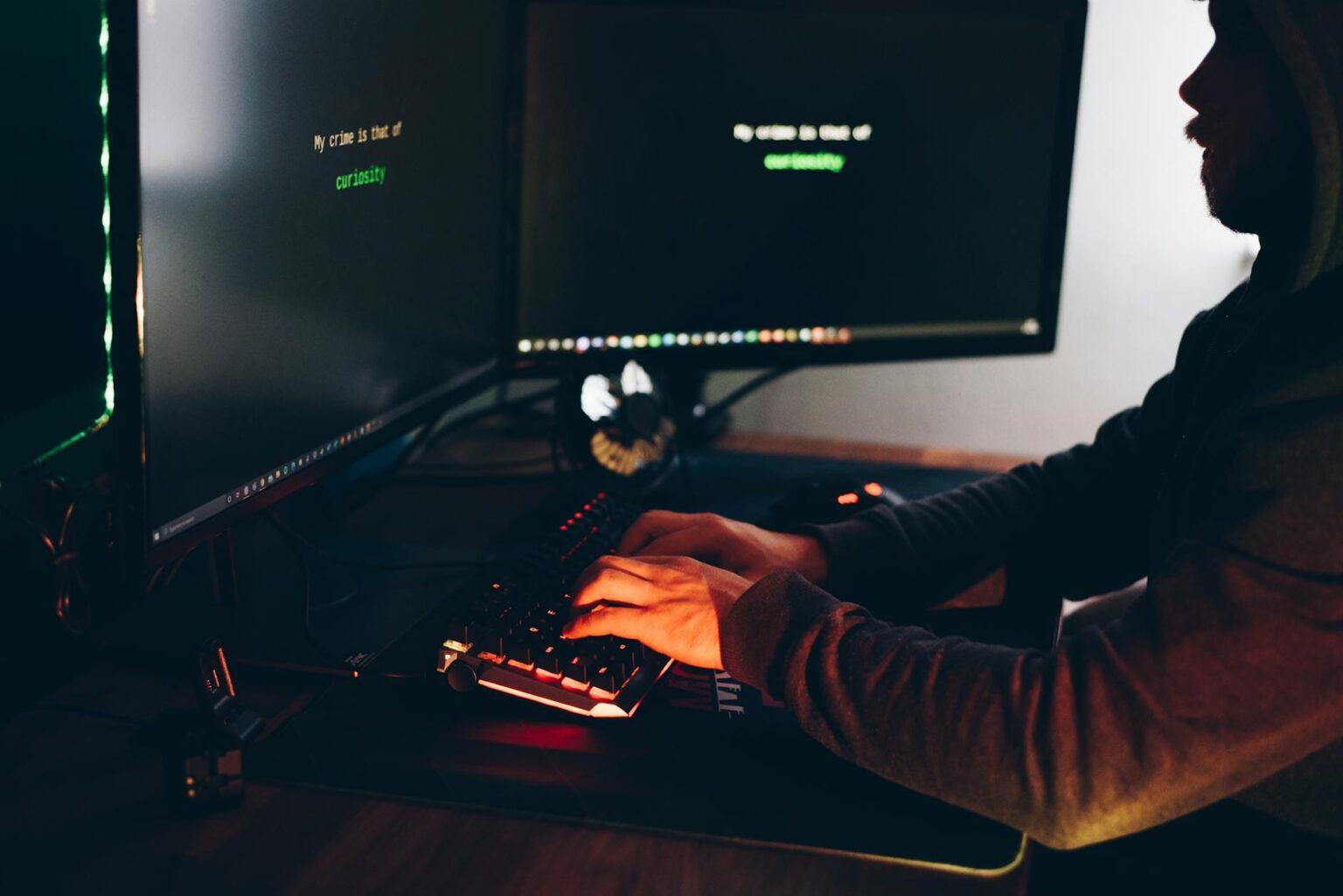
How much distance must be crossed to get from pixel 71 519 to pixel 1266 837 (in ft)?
2.92

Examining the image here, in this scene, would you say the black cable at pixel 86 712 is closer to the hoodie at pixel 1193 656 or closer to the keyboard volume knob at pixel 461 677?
the keyboard volume knob at pixel 461 677

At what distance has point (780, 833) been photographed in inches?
30.3

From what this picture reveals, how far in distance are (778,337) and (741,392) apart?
0.79ft

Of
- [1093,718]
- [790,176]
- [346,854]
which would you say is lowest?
[346,854]

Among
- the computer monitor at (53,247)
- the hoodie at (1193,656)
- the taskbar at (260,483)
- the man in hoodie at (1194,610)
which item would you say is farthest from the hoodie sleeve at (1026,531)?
the computer monitor at (53,247)

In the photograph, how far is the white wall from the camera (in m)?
1.63

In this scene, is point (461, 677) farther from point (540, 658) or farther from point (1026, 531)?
point (1026, 531)

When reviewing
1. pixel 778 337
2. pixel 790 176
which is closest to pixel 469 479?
pixel 778 337

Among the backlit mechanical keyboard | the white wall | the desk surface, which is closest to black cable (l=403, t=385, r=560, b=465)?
the white wall

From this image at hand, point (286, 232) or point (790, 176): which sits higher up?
point (790, 176)

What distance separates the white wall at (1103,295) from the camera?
5.36ft

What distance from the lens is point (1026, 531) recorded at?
1.19m

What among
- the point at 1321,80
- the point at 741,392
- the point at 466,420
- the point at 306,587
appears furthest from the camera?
the point at 741,392

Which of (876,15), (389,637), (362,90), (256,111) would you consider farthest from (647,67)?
(389,637)
